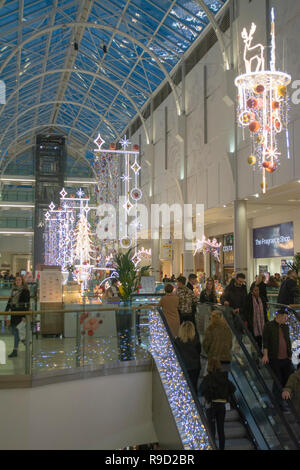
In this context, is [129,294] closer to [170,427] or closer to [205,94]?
[170,427]

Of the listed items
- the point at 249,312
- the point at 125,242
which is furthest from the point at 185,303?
the point at 125,242

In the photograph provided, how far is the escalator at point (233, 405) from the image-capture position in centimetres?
635

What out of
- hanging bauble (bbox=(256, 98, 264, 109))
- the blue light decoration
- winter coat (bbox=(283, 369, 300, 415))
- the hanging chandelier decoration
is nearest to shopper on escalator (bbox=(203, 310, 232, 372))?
the blue light decoration

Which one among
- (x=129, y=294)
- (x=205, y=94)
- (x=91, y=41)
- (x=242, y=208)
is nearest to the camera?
(x=129, y=294)

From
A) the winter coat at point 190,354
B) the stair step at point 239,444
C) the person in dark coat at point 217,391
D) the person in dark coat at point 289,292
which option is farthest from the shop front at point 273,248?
the person in dark coat at point 217,391

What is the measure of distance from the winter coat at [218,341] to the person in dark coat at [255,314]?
91cm

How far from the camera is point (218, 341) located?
7.02m

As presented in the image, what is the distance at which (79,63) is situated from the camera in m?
32.6

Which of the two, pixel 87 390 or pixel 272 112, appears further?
pixel 272 112

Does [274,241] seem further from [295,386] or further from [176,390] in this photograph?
[295,386]

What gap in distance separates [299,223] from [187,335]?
1381 cm

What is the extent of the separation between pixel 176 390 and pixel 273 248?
15.6 metres

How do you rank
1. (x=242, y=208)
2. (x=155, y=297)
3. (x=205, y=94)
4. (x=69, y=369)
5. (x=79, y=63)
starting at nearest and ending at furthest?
(x=69, y=369) → (x=155, y=297) → (x=242, y=208) → (x=205, y=94) → (x=79, y=63)

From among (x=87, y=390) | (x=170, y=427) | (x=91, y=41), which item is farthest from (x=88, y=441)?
(x=91, y=41)
